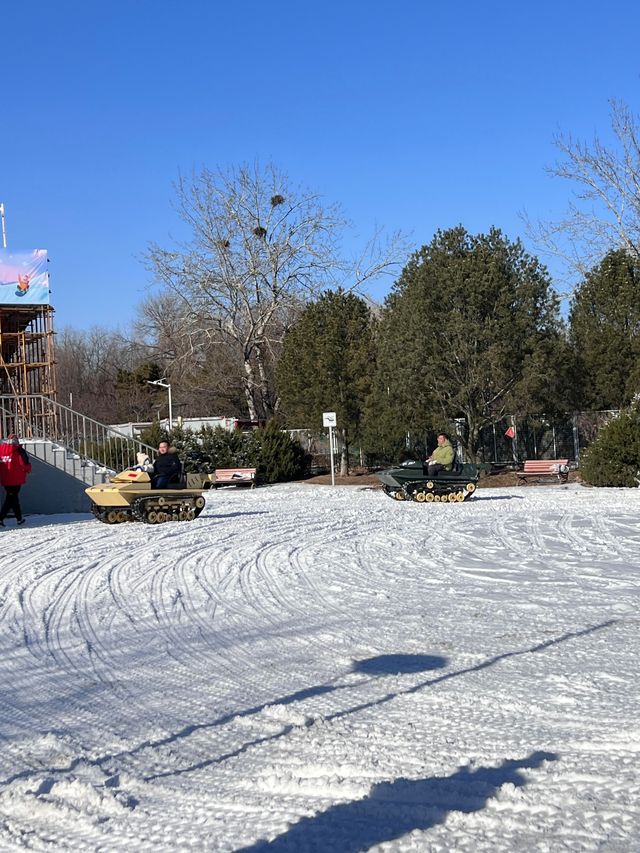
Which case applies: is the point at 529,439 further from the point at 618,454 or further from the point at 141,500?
the point at 141,500

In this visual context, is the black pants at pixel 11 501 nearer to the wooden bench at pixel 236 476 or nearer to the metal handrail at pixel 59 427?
the metal handrail at pixel 59 427

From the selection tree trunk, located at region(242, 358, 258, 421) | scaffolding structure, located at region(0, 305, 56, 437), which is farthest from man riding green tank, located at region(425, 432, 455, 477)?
scaffolding structure, located at region(0, 305, 56, 437)

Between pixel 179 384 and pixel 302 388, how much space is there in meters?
16.6

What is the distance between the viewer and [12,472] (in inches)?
722

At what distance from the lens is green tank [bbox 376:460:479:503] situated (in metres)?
22.5

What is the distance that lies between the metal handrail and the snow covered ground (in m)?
9.98

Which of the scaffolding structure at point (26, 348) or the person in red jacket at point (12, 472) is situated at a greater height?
the scaffolding structure at point (26, 348)

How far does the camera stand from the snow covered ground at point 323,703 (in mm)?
3881

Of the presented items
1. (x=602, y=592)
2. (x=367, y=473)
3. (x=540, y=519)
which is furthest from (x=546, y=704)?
(x=367, y=473)

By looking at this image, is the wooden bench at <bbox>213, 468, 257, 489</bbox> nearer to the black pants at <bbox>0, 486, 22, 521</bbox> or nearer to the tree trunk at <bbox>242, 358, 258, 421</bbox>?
the tree trunk at <bbox>242, 358, 258, 421</bbox>

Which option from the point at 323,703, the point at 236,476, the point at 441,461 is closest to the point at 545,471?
the point at 441,461

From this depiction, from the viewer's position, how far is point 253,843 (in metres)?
3.71

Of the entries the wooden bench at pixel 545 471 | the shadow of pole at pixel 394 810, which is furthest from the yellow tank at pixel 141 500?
the wooden bench at pixel 545 471

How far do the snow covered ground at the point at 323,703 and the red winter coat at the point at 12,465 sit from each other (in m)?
6.34
